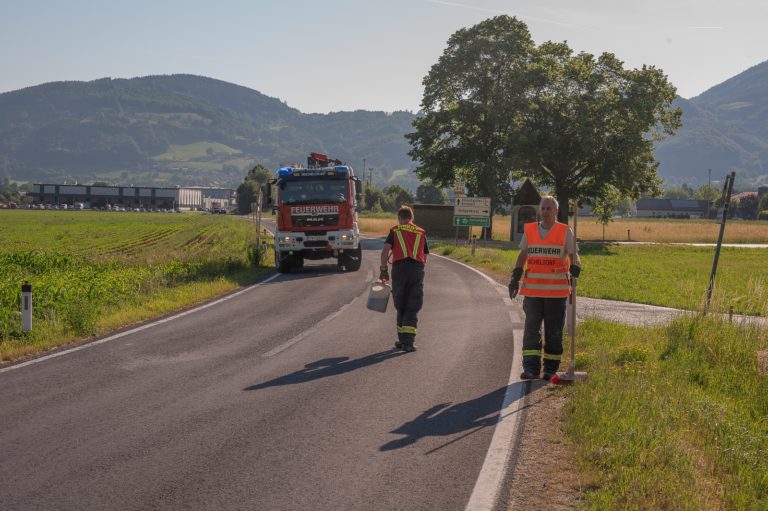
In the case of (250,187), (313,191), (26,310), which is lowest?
(26,310)

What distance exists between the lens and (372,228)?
68.4 meters

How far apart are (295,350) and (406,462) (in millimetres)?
5018

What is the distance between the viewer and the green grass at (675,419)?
499cm

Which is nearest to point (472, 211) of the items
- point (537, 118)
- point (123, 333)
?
point (537, 118)

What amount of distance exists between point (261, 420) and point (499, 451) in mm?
2163

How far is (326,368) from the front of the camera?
918 cm

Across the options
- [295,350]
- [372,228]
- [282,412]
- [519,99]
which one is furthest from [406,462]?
[372,228]

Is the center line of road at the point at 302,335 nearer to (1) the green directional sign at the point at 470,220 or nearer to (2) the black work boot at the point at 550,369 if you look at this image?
(2) the black work boot at the point at 550,369

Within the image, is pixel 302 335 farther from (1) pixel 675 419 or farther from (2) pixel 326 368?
(1) pixel 675 419

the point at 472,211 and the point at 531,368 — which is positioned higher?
the point at 472,211

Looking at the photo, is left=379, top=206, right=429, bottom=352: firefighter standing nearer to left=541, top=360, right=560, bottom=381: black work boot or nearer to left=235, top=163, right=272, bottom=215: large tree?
left=541, top=360, right=560, bottom=381: black work boot

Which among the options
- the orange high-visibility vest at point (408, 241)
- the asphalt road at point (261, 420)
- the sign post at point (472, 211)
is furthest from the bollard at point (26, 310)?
the sign post at point (472, 211)

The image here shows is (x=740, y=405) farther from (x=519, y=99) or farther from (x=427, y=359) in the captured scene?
(x=519, y=99)

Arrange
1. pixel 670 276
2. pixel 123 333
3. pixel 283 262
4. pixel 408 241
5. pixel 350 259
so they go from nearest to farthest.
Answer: pixel 408 241 < pixel 123 333 < pixel 283 262 < pixel 350 259 < pixel 670 276
